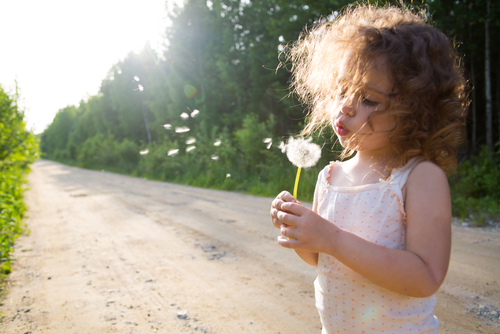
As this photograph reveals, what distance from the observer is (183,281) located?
10.4 feet

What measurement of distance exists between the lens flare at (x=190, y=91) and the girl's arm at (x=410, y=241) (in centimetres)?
2089

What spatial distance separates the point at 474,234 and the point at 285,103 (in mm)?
11250

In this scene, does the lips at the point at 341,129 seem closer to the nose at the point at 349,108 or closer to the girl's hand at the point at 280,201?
the nose at the point at 349,108

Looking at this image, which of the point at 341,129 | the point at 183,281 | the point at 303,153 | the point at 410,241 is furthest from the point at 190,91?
the point at 410,241

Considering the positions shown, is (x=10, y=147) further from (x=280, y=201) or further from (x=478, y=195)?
(x=478, y=195)

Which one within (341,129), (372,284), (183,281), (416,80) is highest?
(416,80)

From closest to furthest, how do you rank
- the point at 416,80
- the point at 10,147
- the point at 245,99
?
the point at 416,80
the point at 10,147
the point at 245,99

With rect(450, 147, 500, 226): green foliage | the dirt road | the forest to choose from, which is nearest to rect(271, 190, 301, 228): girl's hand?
the dirt road

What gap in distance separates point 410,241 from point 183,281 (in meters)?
2.69

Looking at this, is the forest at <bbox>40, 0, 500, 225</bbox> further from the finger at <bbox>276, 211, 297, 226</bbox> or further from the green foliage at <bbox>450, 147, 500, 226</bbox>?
the finger at <bbox>276, 211, 297, 226</bbox>

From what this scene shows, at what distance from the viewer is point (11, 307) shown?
2684 mm

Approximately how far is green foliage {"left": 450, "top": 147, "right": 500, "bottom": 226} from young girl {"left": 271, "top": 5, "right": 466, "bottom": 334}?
4686mm

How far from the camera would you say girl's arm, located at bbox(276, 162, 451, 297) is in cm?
89

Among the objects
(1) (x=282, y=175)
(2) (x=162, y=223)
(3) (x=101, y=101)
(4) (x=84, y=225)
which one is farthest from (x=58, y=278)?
(3) (x=101, y=101)
